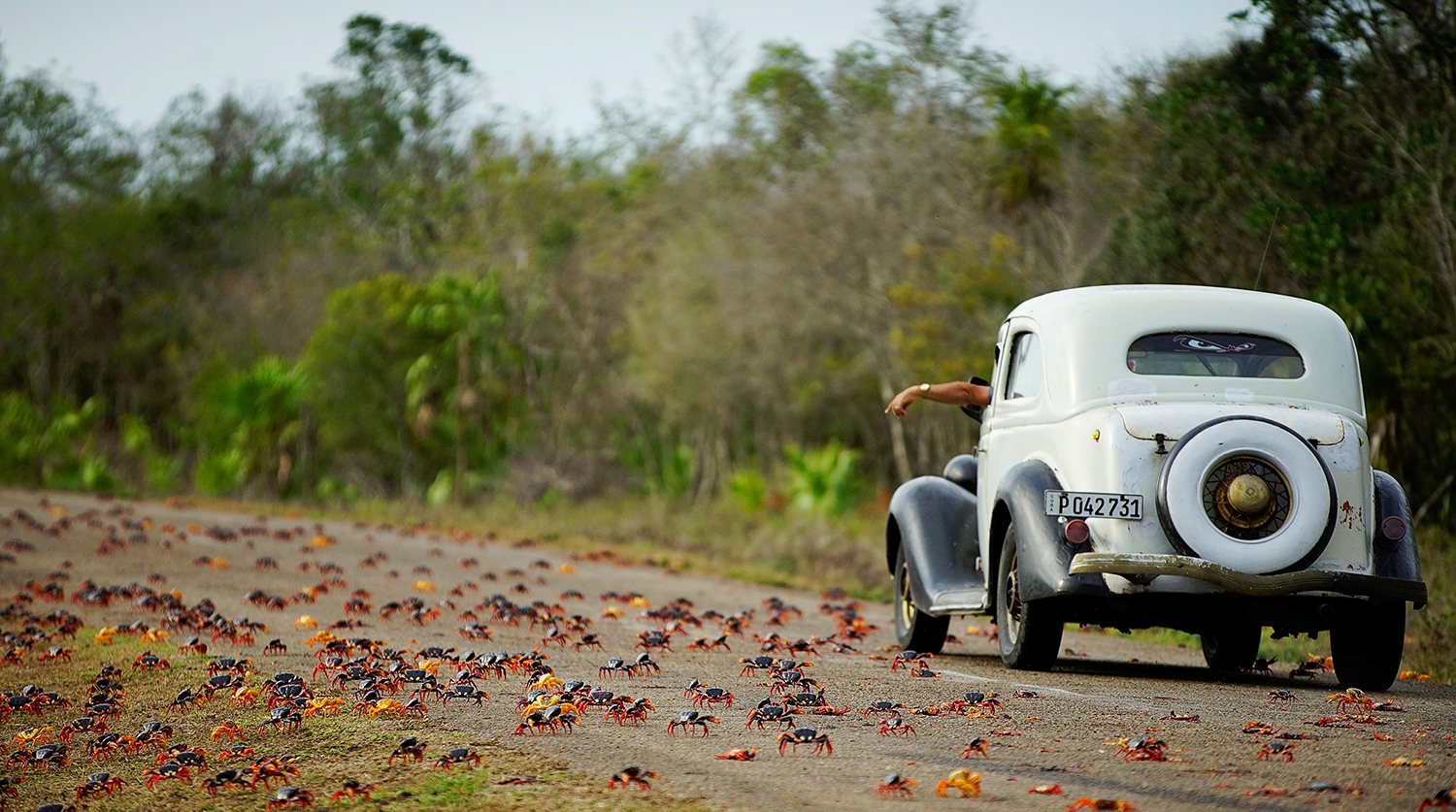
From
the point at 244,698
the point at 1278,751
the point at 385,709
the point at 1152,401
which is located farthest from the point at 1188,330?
the point at 244,698

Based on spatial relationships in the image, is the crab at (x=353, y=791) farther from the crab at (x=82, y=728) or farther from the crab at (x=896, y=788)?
the crab at (x=82, y=728)

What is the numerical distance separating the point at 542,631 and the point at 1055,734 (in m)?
5.26

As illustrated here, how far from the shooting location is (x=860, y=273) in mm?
26234

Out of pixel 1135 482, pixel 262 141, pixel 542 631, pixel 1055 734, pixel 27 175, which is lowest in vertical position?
pixel 542 631

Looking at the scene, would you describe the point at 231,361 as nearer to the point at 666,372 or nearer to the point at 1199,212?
the point at 666,372

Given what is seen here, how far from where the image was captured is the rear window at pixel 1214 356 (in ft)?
23.7

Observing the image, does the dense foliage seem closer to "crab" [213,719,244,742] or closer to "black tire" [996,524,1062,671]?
"black tire" [996,524,1062,671]

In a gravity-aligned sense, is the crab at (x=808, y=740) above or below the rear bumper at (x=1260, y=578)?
below

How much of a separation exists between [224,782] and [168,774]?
0.31 meters

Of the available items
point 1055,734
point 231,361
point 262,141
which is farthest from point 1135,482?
point 262,141

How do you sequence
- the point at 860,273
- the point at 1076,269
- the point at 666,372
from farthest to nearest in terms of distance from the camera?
the point at 666,372, the point at 860,273, the point at 1076,269

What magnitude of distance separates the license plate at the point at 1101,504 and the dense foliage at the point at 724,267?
8.47m

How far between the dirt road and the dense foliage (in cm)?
741

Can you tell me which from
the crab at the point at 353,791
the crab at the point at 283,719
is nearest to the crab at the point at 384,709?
the crab at the point at 283,719
